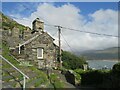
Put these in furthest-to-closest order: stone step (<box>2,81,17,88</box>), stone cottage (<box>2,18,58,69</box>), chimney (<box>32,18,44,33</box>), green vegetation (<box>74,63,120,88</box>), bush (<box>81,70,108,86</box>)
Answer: chimney (<box>32,18,44,33</box>) < stone cottage (<box>2,18,58,69</box>) < bush (<box>81,70,108,86</box>) < green vegetation (<box>74,63,120,88</box>) < stone step (<box>2,81,17,88</box>)

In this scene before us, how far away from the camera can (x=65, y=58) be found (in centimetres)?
3691

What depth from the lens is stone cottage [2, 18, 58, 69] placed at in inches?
996

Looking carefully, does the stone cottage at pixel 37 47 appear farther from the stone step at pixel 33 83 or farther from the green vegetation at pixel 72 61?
the stone step at pixel 33 83

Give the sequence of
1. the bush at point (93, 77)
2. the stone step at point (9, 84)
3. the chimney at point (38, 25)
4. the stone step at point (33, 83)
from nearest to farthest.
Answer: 1. the stone step at point (9, 84)
2. the stone step at point (33, 83)
3. the bush at point (93, 77)
4. the chimney at point (38, 25)

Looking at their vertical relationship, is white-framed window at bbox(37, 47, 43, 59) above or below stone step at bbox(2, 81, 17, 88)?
above

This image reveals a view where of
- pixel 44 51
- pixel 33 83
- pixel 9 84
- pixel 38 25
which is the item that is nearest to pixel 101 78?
pixel 44 51

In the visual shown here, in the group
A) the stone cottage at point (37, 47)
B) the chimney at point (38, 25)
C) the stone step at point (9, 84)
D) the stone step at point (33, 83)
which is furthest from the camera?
the chimney at point (38, 25)

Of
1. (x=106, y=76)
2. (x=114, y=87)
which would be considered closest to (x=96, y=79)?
(x=106, y=76)

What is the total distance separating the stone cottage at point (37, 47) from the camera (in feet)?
83.0

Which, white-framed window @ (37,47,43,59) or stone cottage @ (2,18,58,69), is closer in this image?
stone cottage @ (2,18,58,69)

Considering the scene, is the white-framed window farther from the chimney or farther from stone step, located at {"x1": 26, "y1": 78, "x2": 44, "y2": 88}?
stone step, located at {"x1": 26, "y1": 78, "x2": 44, "y2": 88}

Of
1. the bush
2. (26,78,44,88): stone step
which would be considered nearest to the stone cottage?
the bush

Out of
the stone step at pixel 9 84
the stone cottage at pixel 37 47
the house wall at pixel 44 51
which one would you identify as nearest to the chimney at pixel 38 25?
the stone cottage at pixel 37 47

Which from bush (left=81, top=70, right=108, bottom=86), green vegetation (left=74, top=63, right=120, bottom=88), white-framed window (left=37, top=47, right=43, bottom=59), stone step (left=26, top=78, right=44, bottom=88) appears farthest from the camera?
white-framed window (left=37, top=47, right=43, bottom=59)
